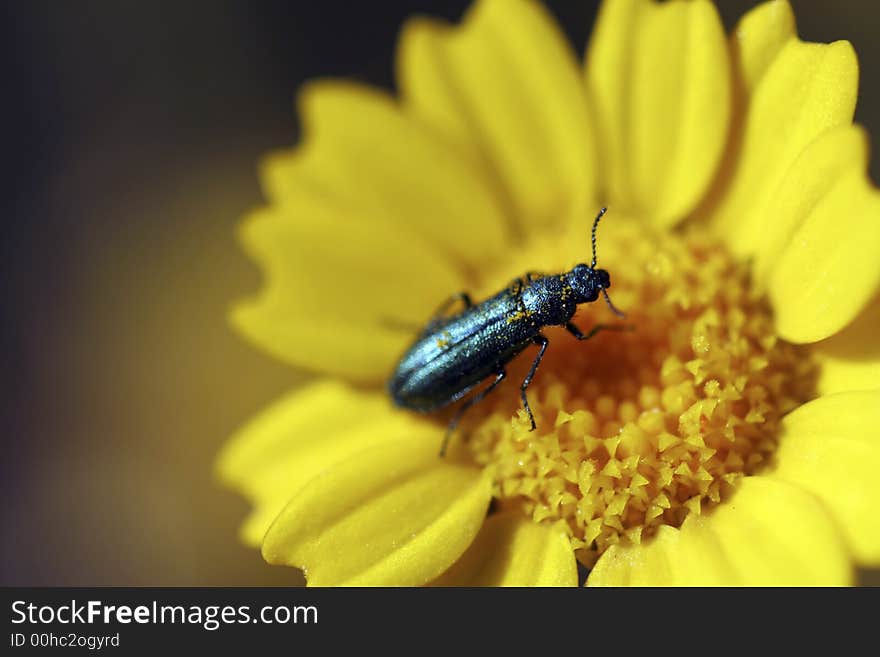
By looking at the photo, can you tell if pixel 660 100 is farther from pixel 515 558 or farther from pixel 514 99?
pixel 515 558

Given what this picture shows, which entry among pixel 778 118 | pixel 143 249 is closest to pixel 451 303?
pixel 778 118

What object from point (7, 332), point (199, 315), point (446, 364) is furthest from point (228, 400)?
point (446, 364)

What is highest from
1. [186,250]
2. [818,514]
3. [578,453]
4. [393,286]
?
[186,250]

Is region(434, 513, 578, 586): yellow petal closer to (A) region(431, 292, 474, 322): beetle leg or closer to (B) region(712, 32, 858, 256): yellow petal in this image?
(A) region(431, 292, 474, 322): beetle leg

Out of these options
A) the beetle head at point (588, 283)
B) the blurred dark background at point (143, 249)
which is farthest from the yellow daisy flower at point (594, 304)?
the blurred dark background at point (143, 249)

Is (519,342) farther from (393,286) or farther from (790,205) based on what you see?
(790,205)

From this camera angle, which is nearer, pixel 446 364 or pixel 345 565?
pixel 345 565

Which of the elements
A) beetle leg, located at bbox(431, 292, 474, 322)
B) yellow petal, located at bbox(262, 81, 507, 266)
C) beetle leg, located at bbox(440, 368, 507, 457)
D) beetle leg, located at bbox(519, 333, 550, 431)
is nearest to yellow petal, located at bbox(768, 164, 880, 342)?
beetle leg, located at bbox(519, 333, 550, 431)
